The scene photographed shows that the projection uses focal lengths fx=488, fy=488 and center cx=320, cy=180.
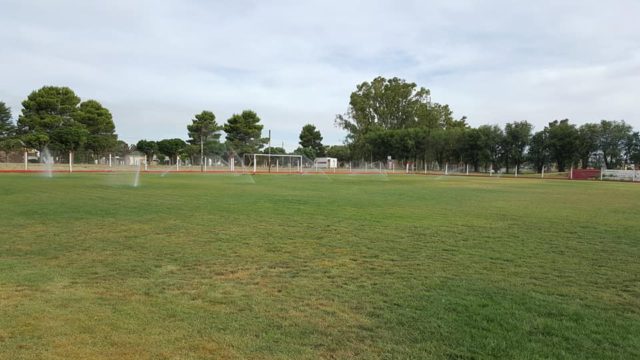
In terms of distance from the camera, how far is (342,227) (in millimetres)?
10352

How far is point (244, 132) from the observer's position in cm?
7469

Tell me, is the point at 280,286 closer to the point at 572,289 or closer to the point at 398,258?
the point at 398,258

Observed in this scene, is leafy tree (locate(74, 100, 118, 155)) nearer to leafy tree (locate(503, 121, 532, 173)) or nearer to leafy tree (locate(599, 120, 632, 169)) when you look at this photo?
leafy tree (locate(503, 121, 532, 173))

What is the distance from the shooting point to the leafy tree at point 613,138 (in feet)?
198

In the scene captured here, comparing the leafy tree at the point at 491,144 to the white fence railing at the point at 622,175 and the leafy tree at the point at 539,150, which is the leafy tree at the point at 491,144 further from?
the white fence railing at the point at 622,175

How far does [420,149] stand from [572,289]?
255ft

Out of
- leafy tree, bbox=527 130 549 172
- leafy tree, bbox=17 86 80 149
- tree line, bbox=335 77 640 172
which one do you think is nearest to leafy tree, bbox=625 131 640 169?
tree line, bbox=335 77 640 172

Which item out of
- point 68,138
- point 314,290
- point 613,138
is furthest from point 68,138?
point 613,138

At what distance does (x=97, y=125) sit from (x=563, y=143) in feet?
196

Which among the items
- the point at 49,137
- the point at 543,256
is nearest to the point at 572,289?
the point at 543,256

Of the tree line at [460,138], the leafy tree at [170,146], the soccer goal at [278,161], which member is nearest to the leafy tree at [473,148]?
the tree line at [460,138]

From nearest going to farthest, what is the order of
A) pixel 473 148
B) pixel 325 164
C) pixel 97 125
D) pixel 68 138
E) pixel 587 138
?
1. pixel 68 138
2. pixel 587 138
3. pixel 97 125
4. pixel 473 148
5. pixel 325 164

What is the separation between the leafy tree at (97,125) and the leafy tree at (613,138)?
2483 inches

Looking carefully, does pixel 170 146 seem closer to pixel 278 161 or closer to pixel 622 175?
pixel 278 161
